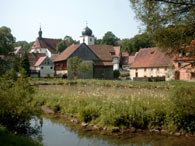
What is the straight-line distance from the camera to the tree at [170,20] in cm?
983

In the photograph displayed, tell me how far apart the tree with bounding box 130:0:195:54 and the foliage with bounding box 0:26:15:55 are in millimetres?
44244

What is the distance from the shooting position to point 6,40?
167 feet

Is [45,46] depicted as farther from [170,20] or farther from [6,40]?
[170,20]

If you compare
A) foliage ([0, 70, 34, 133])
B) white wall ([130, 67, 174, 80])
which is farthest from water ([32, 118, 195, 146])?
white wall ([130, 67, 174, 80])

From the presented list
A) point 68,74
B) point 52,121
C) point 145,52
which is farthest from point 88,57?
point 52,121

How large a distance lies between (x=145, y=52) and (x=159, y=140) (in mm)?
45467

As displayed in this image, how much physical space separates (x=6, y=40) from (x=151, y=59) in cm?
3279

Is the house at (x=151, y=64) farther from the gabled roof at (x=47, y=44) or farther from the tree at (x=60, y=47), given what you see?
the gabled roof at (x=47, y=44)

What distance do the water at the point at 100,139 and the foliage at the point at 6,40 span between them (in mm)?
42898

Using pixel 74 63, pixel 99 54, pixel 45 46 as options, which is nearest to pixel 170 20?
pixel 74 63

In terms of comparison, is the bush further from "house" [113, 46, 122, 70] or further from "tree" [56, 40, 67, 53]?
"tree" [56, 40, 67, 53]

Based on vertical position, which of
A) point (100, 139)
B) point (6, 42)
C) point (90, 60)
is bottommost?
point (100, 139)

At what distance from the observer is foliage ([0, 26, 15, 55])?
49.3 metres

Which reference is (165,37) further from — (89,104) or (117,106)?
(89,104)
